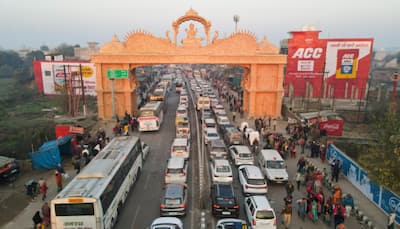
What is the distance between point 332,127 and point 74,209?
2246cm

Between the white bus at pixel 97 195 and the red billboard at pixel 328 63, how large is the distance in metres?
33.0

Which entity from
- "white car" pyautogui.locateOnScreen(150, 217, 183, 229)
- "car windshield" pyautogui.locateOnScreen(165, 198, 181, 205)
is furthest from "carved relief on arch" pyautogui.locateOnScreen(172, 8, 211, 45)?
"white car" pyautogui.locateOnScreen(150, 217, 183, 229)

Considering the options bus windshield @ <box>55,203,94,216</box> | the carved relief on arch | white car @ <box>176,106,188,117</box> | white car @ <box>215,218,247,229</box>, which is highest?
the carved relief on arch

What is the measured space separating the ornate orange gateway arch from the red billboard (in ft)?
37.3

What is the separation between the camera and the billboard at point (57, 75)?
51438 millimetres

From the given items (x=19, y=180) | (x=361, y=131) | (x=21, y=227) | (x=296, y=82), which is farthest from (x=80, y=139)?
(x=296, y=82)

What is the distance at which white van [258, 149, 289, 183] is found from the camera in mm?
16734

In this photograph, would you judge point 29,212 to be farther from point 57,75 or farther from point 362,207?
point 57,75

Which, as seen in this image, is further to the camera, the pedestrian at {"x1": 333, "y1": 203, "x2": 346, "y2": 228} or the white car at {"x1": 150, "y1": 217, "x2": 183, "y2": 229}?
the pedestrian at {"x1": 333, "y1": 203, "x2": 346, "y2": 228}

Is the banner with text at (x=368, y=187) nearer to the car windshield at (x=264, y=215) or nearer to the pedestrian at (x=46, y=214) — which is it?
the car windshield at (x=264, y=215)

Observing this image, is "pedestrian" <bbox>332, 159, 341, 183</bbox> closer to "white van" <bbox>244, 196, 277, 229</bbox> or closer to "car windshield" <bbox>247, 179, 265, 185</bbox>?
"car windshield" <bbox>247, 179, 265, 185</bbox>

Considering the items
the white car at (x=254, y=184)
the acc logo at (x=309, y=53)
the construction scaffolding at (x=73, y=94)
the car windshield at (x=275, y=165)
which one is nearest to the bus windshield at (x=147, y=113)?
the construction scaffolding at (x=73, y=94)

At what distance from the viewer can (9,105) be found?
48656 mm

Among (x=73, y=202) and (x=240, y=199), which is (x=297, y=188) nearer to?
(x=240, y=199)
